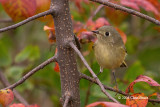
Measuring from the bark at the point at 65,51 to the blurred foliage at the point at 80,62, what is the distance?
44cm

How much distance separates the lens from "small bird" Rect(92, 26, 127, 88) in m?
1.39

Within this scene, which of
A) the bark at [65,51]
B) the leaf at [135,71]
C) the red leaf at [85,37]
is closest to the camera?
the bark at [65,51]

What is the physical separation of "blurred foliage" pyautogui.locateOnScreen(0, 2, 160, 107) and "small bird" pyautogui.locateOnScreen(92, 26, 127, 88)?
0.41ft

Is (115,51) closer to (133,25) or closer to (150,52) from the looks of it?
(150,52)

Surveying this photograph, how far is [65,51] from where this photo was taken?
101 centimetres

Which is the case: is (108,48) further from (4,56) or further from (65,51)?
(4,56)

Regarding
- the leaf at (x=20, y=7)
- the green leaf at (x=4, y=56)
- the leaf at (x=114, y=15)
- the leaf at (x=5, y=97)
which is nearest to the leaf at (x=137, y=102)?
the leaf at (x=5, y=97)

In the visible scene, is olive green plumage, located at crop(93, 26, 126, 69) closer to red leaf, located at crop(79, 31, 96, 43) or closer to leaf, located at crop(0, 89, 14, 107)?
red leaf, located at crop(79, 31, 96, 43)

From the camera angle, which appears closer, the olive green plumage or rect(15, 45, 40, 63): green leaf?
the olive green plumage

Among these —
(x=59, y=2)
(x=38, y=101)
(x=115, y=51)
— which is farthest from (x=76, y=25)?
(x=38, y=101)

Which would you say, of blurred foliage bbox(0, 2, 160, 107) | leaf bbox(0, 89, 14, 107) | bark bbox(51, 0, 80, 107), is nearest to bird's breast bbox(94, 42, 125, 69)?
blurred foliage bbox(0, 2, 160, 107)

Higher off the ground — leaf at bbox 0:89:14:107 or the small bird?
leaf at bbox 0:89:14:107

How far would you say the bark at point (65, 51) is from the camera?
39.6 inches

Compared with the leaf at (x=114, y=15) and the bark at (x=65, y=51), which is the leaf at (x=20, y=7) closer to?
the bark at (x=65, y=51)
